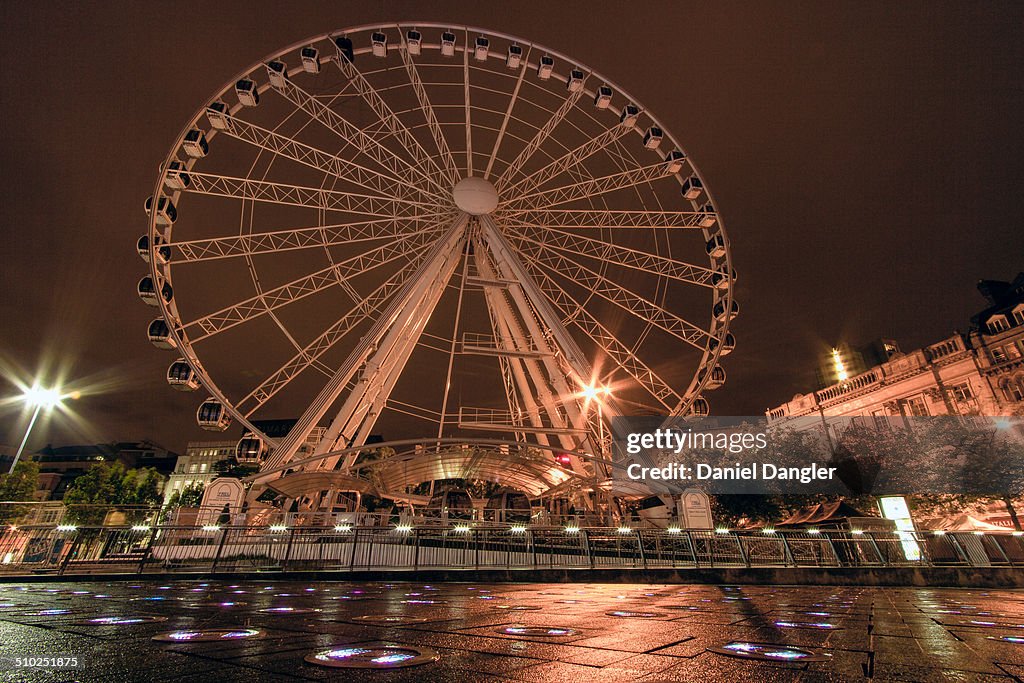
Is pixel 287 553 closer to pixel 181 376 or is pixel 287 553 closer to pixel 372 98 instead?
pixel 181 376

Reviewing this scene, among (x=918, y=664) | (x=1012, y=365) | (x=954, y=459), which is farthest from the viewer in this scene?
(x=1012, y=365)

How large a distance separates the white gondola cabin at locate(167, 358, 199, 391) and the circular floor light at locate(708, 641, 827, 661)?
25346 millimetres

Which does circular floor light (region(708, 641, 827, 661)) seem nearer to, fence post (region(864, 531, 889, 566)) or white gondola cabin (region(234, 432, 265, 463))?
fence post (region(864, 531, 889, 566))

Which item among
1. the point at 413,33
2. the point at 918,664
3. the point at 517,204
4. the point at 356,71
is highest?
the point at 413,33

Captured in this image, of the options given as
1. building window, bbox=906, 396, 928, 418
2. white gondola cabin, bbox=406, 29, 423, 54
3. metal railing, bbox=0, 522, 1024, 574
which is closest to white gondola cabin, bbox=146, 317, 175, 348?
metal railing, bbox=0, 522, 1024, 574

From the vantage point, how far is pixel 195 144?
23188mm

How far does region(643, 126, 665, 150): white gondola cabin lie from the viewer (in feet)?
88.9

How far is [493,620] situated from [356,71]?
26880mm

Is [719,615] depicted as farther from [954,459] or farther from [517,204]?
[954,459]

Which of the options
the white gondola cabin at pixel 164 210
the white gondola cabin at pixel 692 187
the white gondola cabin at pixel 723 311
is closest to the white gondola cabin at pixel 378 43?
the white gondola cabin at pixel 164 210

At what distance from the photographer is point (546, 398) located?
27.5 m

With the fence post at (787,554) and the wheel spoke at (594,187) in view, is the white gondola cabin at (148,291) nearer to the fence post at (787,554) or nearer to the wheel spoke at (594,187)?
the wheel spoke at (594,187)

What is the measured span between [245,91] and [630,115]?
19.5 meters

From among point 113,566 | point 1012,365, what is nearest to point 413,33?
point 113,566
